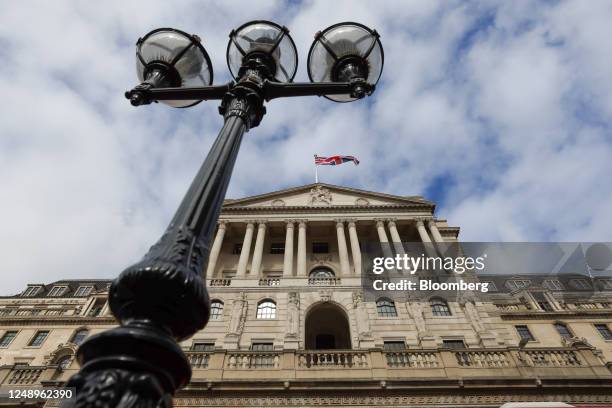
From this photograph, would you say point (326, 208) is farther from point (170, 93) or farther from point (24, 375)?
point (170, 93)

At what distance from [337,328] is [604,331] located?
25124 millimetres

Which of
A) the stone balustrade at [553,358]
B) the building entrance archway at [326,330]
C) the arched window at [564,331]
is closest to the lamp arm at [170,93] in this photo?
the stone balustrade at [553,358]

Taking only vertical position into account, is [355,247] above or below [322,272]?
above

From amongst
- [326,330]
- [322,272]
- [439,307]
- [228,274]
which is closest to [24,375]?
[228,274]

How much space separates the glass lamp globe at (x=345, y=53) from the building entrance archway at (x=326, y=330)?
20409mm

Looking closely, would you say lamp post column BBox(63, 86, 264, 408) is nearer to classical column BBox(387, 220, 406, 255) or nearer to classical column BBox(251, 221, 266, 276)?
classical column BBox(251, 221, 266, 276)

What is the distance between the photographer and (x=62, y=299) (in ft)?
136

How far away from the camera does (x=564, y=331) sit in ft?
105

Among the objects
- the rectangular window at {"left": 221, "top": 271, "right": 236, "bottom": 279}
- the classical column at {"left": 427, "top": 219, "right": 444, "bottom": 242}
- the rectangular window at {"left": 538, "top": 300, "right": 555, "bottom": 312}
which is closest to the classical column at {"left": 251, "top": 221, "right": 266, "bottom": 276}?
the rectangular window at {"left": 221, "top": 271, "right": 236, "bottom": 279}

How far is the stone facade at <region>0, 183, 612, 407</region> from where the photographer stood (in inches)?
634

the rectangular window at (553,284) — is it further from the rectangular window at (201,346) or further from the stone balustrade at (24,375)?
the stone balustrade at (24,375)

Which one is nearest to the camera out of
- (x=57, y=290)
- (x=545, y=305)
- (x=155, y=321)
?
(x=155, y=321)

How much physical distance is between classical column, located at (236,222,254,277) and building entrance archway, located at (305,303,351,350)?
607 centimetres

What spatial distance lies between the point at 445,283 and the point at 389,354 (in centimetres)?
939
